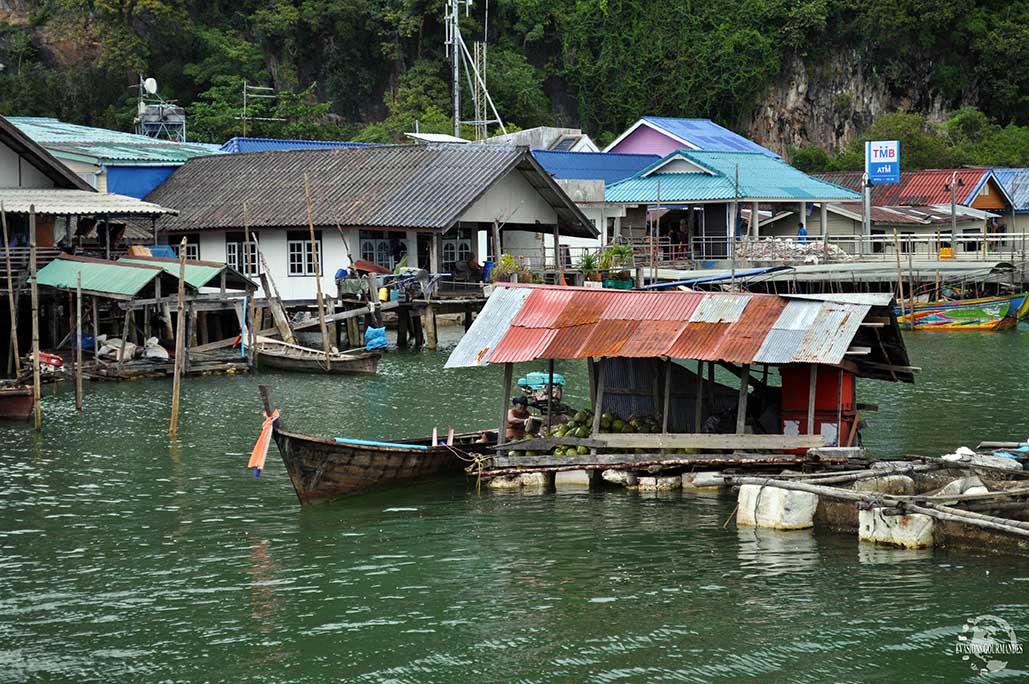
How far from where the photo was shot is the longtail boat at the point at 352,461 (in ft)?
58.4

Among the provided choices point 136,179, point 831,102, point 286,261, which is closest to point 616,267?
point 286,261

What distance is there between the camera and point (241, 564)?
15797 millimetres

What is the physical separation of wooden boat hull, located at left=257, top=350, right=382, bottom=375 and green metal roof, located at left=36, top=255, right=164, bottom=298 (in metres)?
3.24

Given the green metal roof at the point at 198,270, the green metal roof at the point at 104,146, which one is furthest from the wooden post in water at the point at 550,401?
the green metal roof at the point at 104,146

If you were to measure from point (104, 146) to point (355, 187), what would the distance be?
9128 millimetres

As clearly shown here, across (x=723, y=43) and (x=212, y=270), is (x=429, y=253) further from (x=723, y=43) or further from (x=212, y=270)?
(x=723, y=43)

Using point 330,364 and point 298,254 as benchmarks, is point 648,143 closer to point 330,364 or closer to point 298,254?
point 298,254

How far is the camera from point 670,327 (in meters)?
18.9

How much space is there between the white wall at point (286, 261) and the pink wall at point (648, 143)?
20222 mm

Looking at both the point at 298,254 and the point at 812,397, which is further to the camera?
the point at 298,254

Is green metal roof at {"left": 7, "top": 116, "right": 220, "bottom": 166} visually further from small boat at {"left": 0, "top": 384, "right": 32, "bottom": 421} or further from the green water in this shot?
the green water

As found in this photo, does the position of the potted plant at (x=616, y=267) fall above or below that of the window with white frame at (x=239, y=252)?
below

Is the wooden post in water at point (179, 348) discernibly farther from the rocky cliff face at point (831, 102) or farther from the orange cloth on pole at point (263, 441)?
the rocky cliff face at point (831, 102)

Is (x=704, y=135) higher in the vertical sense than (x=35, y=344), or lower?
higher
